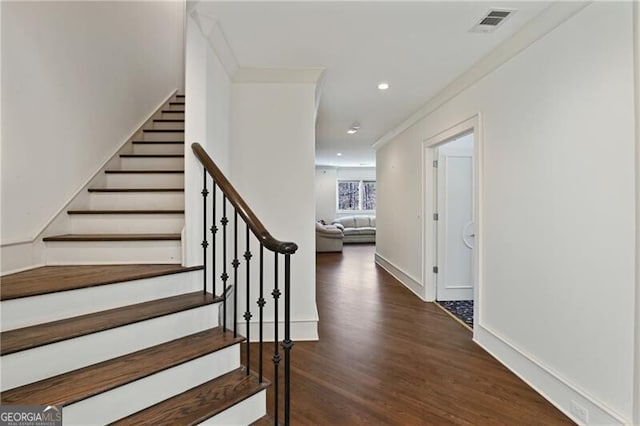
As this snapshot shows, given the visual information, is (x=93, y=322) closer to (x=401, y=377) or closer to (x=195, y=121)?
(x=195, y=121)

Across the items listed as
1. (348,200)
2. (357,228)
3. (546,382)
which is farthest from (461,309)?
(348,200)

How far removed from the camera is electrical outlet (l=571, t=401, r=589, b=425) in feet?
5.84

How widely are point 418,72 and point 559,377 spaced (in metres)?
2.61

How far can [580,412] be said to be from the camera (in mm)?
1820

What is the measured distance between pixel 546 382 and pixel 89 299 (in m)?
2.83

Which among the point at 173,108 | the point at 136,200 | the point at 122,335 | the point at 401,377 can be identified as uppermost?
the point at 173,108

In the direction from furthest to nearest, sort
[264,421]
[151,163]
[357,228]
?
1. [357,228]
2. [151,163]
3. [264,421]

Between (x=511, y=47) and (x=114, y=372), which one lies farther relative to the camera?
(x=511, y=47)

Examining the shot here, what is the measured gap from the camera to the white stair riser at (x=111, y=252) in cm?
219

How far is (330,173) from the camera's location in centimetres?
1126

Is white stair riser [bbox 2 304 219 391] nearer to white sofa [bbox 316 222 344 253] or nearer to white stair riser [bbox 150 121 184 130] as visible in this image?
white stair riser [bbox 150 121 184 130]

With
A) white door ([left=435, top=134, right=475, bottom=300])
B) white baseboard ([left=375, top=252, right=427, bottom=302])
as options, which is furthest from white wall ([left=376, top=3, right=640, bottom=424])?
white baseboard ([left=375, top=252, right=427, bottom=302])

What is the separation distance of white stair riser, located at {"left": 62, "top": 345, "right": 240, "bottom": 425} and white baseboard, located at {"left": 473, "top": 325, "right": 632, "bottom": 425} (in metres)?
1.99

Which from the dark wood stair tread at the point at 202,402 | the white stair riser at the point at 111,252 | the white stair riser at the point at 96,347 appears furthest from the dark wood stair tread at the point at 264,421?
the white stair riser at the point at 111,252
